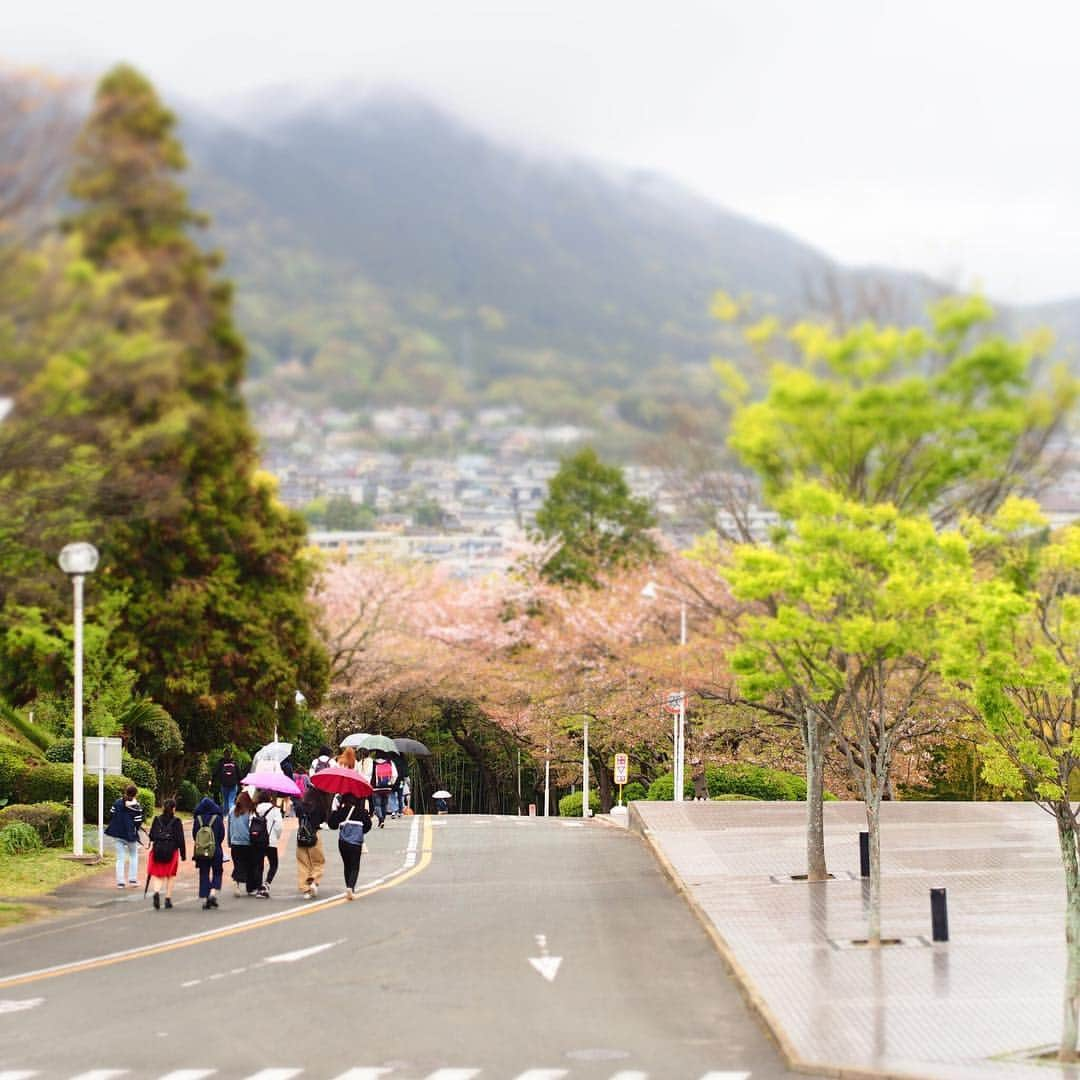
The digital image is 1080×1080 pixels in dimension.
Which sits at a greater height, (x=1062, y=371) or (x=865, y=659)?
(x=1062, y=371)

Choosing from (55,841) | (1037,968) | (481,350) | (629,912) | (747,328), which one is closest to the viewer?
(1037,968)

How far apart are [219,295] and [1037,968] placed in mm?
15435

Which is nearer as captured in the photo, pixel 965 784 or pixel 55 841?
pixel 55 841

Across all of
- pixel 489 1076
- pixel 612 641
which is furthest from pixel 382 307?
pixel 489 1076

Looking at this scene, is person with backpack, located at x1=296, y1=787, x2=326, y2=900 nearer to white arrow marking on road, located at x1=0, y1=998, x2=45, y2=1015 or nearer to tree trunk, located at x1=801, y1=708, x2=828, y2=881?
tree trunk, located at x1=801, y1=708, x2=828, y2=881

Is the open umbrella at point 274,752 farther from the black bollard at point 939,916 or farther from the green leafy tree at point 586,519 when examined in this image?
the green leafy tree at point 586,519

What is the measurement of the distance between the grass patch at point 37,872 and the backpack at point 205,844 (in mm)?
3077

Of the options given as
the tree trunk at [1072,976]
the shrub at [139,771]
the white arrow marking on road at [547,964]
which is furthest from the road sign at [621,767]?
the tree trunk at [1072,976]

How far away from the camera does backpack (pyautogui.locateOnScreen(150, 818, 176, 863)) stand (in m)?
24.2

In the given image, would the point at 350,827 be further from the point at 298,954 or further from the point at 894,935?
the point at 894,935

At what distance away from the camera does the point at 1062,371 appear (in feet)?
65.1

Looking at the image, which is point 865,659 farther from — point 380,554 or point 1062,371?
point 380,554

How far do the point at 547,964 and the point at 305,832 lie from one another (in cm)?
681

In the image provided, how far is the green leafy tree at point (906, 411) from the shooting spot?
19.0 meters
